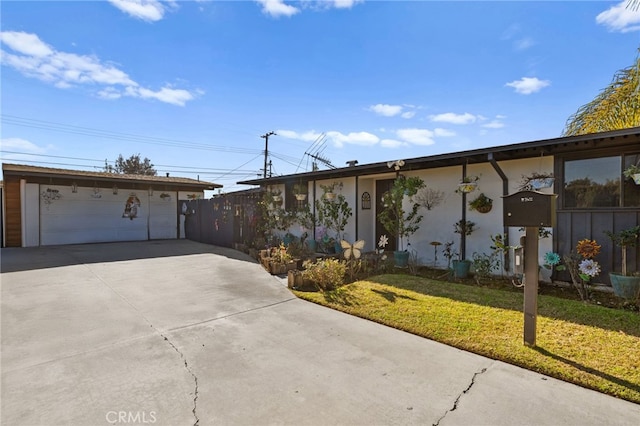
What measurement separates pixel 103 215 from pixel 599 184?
16.4 m

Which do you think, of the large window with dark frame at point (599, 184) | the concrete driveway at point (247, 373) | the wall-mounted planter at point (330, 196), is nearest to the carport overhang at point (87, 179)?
the wall-mounted planter at point (330, 196)

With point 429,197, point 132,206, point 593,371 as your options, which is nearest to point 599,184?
point 429,197

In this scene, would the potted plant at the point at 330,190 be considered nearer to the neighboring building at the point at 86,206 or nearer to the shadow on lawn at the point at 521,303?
the shadow on lawn at the point at 521,303

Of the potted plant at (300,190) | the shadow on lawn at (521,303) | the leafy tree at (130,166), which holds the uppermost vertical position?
the leafy tree at (130,166)

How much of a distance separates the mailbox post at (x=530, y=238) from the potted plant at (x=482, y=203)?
3336 mm

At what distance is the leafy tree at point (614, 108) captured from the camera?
19.6 ft

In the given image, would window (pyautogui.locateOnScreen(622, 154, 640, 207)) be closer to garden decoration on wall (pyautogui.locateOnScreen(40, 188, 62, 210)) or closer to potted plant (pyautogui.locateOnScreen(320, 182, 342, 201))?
potted plant (pyautogui.locateOnScreen(320, 182, 342, 201))

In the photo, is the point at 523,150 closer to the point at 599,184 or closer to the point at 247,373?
the point at 599,184

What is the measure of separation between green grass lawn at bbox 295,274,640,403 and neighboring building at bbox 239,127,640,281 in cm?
137

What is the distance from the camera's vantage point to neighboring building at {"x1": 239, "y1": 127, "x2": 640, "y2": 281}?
15.3 feet

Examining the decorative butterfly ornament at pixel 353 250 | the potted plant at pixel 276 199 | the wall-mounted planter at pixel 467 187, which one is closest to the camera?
the wall-mounted planter at pixel 467 187

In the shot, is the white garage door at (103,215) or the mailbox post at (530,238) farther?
the white garage door at (103,215)

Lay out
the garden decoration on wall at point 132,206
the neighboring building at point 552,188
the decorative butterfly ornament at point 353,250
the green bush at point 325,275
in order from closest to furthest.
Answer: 1. the neighboring building at point 552,188
2. the green bush at point 325,275
3. the decorative butterfly ornament at point 353,250
4. the garden decoration on wall at point 132,206

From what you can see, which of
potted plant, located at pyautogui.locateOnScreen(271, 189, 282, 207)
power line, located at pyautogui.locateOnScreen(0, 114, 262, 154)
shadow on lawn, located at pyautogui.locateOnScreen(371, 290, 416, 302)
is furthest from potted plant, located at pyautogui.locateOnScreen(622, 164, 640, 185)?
power line, located at pyautogui.locateOnScreen(0, 114, 262, 154)
